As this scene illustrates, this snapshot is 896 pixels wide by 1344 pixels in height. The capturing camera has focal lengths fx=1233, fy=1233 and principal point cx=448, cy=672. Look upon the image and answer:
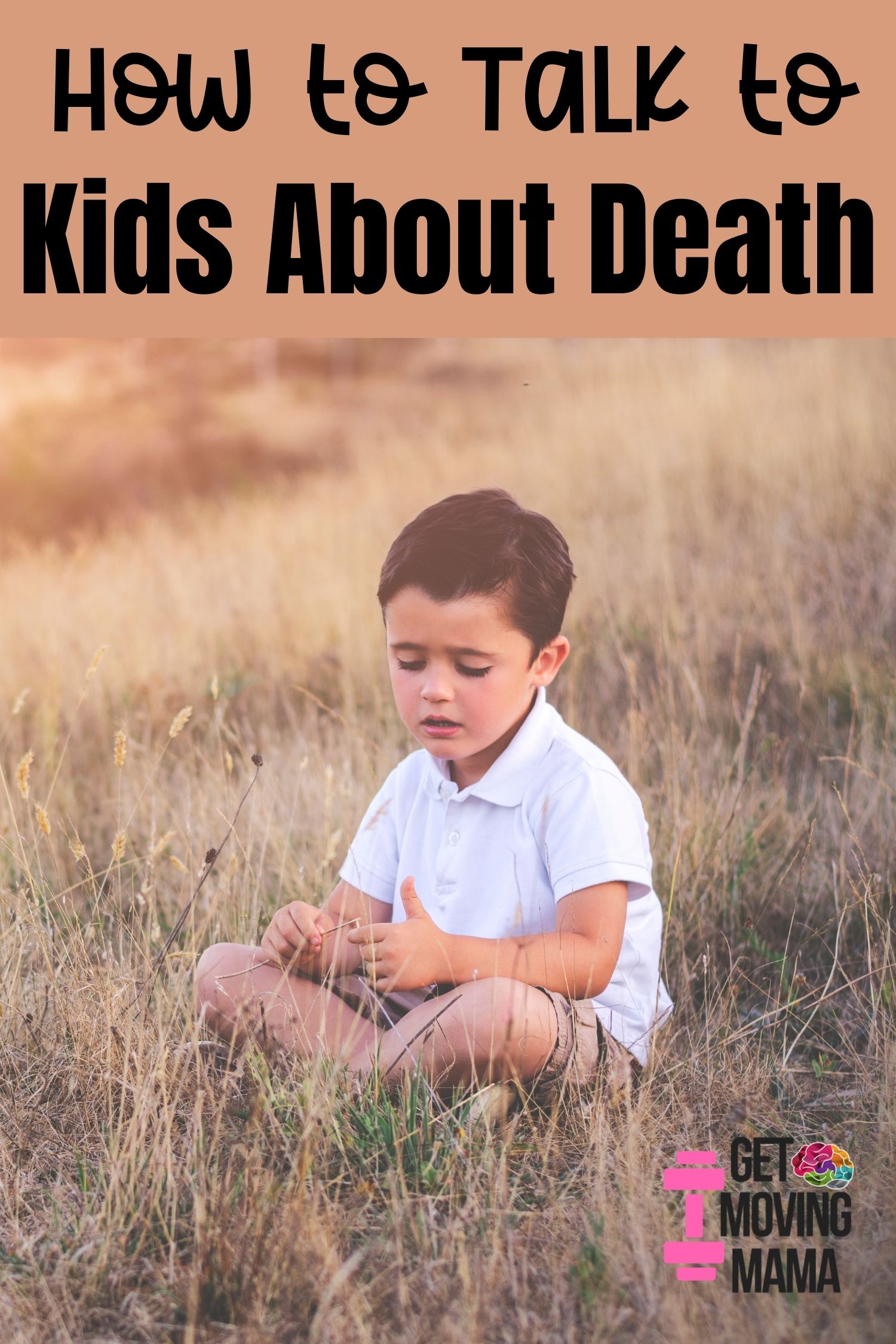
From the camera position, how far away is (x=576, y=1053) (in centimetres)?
224

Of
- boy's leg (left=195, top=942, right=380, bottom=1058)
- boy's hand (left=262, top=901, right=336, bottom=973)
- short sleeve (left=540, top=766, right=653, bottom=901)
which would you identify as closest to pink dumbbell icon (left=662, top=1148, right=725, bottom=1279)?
short sleeve (left=540, top=766, right=653, bottom=901)

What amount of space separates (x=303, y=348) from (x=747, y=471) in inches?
487

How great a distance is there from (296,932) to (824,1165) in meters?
1.01

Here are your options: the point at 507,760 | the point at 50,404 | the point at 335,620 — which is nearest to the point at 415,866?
the point at 507,760

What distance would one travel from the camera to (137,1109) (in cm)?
205

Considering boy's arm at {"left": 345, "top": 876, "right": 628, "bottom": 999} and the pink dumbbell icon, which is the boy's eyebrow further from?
the pink dumbbell icon

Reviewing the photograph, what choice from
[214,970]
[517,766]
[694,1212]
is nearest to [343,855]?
[214,970]

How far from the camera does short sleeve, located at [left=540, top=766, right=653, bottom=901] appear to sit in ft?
7.20

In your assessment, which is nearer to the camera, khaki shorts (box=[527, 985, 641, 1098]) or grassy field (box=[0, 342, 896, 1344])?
grassy field (box=[0, 342, 896, 1344])

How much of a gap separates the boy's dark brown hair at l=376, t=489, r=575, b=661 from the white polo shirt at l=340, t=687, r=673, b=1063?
0.21 metres

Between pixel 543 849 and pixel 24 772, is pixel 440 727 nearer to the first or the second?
pixel 543 849

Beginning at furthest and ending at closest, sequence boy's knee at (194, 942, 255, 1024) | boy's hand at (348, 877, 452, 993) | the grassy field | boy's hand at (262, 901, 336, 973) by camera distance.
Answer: boy's knee at (194, 942, 255, 1024) < boy's hand at (262, 901, 336, 973) < boy's hand at (348, 877, 452, 993) < the grassy field

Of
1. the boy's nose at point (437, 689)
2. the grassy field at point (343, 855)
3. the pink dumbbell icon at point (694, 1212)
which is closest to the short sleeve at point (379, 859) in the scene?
the grassy field at point (343, 855)

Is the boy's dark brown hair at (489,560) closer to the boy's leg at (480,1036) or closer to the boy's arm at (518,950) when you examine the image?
the boy's arm at (518,950)
